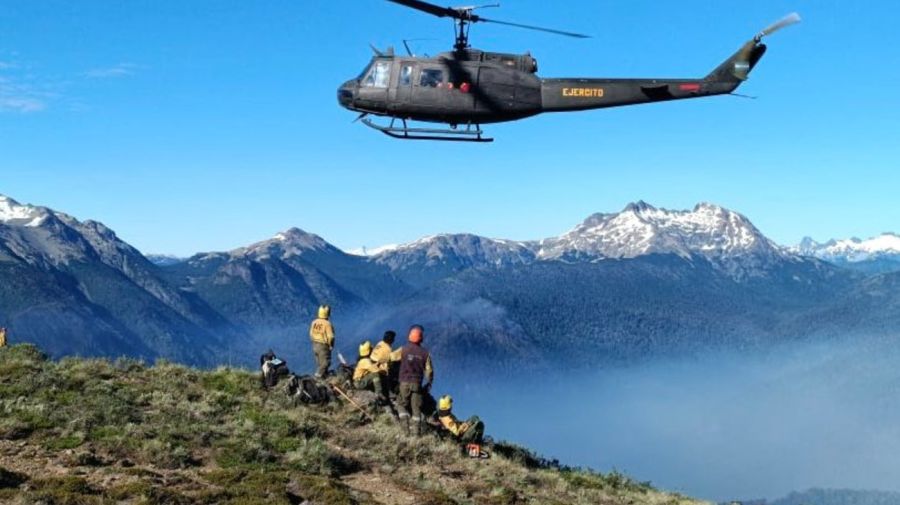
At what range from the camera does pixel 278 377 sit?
1039 inches

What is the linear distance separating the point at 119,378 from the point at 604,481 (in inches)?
659

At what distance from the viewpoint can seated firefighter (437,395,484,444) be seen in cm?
2412

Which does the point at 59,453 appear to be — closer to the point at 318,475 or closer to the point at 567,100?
the point at 318,475

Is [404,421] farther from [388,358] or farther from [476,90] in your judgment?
[476,90]

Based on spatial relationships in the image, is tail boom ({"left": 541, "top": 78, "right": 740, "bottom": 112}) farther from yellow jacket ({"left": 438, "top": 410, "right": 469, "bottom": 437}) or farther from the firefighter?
yellow jacket ({"left": 438, "top": 410, "right": 469, "bottom": 437})

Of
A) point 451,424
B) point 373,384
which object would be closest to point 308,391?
point 373,384

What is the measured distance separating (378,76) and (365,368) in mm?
16184

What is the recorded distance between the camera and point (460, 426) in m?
24.5

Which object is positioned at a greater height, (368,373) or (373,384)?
(368,373)

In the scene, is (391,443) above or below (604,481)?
above

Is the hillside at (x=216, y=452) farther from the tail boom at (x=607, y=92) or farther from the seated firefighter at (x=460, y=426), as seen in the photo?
the tail boom at (x=607, y=92)

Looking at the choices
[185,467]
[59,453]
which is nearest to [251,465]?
[185,467]

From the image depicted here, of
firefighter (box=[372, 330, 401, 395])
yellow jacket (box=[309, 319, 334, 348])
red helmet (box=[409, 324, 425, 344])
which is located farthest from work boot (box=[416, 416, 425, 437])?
yellow jacket (box=[309, 319, 334, 348])

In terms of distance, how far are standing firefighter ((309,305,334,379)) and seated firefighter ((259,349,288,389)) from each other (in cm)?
122
